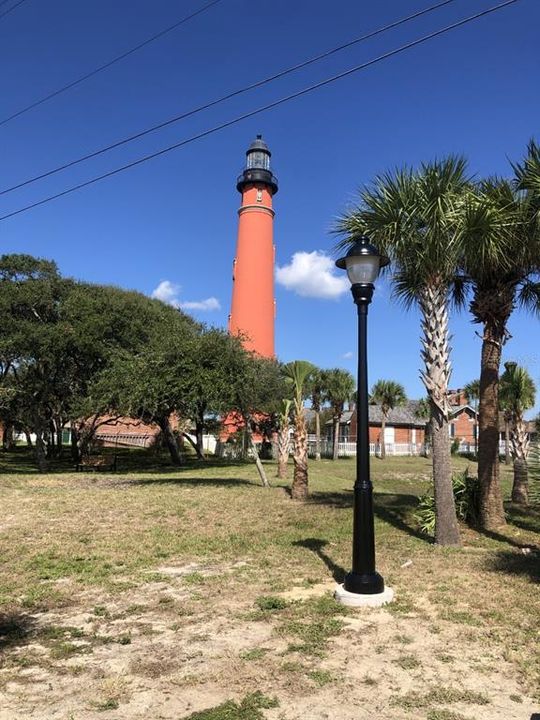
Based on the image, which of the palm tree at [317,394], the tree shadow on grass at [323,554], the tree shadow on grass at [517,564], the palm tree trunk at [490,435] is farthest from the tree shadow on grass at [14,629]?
the palm tree at [317,394]

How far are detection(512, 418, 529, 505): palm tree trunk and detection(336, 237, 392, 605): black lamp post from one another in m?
9.60

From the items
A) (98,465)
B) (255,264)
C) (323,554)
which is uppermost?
(255,264)

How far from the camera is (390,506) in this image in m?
13.4

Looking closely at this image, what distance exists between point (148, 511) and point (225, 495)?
130 inches

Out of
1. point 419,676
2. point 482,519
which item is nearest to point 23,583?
point 419,676

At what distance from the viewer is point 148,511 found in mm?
12312

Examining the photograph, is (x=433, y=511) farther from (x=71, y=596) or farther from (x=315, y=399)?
(x=315, y=399)

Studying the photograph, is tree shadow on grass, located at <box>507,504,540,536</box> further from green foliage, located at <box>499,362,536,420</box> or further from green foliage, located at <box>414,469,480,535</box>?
Answer: green foliage, located at <box>499,362,536,420</box>

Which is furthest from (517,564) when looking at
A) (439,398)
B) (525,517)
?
(525,517)

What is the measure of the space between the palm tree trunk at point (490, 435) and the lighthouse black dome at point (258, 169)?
3170 cm

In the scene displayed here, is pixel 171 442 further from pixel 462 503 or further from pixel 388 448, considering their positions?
pixel 388 448

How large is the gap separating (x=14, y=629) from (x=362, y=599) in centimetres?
312

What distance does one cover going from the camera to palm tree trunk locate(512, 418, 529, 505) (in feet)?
50.0

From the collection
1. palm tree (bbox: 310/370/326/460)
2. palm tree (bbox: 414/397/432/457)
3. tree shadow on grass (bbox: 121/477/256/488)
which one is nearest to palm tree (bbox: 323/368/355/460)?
palm tree (bbox: 310/370/326/460)
